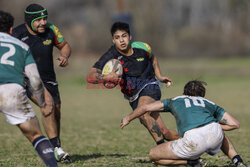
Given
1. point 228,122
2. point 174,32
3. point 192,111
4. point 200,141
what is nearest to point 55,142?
point 192,111

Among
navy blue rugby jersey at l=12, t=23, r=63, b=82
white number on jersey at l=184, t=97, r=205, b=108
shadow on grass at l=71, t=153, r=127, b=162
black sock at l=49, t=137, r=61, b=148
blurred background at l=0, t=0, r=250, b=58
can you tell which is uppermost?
navy blue rugby jersey at l=12, t=23, r=63, b=82

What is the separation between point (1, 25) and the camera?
5.54 meters

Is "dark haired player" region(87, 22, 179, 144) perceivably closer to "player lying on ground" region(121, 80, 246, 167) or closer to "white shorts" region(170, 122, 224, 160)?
"player lying on ground" region(121, 80, 246, 167)

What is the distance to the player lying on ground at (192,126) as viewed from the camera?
19.2ft

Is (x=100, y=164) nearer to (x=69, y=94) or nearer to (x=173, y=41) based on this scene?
(x=69, y=94)

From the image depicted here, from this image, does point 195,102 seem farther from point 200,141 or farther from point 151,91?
point 151,91

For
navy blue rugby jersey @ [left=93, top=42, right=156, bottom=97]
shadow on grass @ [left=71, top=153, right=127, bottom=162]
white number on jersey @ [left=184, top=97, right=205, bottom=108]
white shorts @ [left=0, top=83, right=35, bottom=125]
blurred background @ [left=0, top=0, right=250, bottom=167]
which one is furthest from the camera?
blurred background @ [left=0, top=0, right=250, bottom=167]

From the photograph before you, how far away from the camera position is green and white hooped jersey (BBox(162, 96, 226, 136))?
19.5ft

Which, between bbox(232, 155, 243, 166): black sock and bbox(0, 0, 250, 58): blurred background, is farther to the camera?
bbox(0, 0, 250, 58): blurred background

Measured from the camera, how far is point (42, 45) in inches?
296

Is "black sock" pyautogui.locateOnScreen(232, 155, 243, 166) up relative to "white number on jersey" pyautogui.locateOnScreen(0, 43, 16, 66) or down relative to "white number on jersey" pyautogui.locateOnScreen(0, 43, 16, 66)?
down

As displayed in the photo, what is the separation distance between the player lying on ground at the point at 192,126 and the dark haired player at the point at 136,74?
1.03m

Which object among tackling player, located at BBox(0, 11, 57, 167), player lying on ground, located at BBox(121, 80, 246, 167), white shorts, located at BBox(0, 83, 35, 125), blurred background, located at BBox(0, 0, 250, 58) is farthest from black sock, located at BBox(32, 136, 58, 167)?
blurred background, located at BBox(0, 0, 250, 58)

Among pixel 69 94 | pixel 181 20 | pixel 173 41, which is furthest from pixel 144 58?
pixel 181 20
